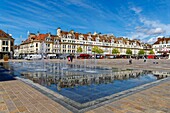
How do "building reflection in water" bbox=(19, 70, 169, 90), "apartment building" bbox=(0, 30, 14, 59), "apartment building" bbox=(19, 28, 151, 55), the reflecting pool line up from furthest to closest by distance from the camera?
1. "apartment building" bbox=(19, 28, 151, 55)
2. "apartment building" bbox=(0, 30, 14, 59)
3. "building reflection in water" bbox=(19, 70, 169, 90)
4. the reflecting pool

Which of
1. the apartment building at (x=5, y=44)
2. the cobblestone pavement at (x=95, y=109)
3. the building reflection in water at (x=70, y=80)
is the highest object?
the apartment building at (x=5, y=44)

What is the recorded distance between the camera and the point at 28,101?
535 centimetres

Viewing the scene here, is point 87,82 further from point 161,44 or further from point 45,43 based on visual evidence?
point 161,44

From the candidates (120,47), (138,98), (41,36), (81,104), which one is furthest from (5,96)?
(120,47)

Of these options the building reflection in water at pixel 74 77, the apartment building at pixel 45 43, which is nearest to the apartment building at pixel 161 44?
the apartment building at pixel 45 43

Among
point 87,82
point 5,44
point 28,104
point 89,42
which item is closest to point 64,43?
point 89,42

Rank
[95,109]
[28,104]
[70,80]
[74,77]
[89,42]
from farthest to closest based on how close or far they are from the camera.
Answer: [89,42] < [74,77] < [70,80] < [28,104] < [95,109]

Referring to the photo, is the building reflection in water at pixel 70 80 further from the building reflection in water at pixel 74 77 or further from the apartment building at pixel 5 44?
the apartment building at pixel 5 44

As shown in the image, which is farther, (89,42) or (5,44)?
(89,42)

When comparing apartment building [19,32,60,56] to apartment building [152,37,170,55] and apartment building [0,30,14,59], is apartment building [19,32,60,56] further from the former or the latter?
apartment building [152,37,170,55]

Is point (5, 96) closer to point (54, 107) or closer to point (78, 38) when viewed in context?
point (54, 107)

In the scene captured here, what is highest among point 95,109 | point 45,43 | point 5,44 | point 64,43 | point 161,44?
point 161,44

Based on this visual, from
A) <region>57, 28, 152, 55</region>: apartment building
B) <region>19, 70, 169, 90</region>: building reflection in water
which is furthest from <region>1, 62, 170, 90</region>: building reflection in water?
<region>57, 28, 152, 55</region>: apartment building

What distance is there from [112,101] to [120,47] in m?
108
